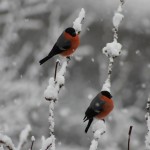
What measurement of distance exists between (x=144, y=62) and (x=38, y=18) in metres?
3.27

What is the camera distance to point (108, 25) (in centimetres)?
1187

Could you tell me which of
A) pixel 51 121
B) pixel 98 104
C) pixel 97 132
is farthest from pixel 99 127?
pixel 98 104

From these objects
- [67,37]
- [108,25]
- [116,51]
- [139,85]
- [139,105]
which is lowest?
[116,51]

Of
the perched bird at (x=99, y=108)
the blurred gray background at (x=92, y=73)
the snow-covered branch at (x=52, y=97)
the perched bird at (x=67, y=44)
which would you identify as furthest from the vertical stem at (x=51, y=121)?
the blurred gray background at (x=92, y=73)

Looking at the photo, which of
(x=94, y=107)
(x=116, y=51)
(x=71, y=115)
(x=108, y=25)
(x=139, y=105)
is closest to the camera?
(x=116, y=51)

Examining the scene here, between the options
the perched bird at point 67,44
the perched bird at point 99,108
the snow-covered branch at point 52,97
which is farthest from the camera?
the perched bird at point 67,44

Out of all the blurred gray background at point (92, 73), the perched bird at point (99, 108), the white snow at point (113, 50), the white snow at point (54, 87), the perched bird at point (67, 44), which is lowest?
the white snow at point (54, 87)

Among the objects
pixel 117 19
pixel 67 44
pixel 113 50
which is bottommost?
pixel 113 50

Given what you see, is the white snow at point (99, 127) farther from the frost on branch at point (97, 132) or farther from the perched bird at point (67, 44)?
the perched bird at point (67, 44)

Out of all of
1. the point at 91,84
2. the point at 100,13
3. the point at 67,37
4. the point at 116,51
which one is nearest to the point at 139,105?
the point at 91,84

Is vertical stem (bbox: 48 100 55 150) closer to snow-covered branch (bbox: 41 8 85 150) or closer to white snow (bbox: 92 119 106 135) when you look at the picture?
snow-covered branch (bbox: 41 8 85 150)

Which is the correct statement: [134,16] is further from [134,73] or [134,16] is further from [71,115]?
[71,115]

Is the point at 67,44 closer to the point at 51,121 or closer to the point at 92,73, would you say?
the point at 51,121

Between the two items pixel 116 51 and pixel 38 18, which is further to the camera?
pixel 38 18
